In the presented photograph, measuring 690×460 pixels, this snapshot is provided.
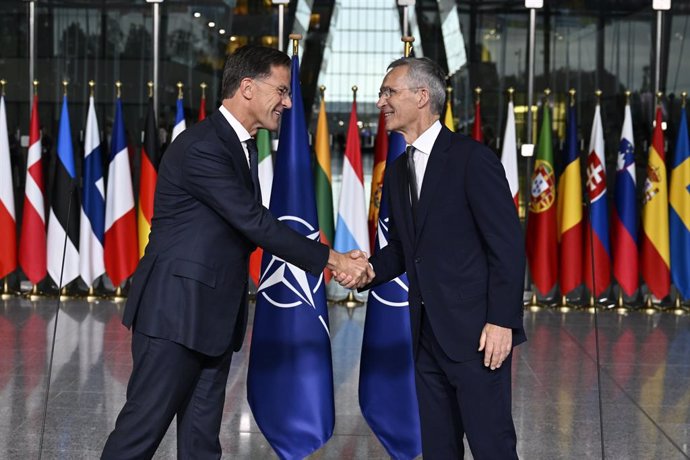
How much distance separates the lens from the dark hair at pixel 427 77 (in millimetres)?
3090

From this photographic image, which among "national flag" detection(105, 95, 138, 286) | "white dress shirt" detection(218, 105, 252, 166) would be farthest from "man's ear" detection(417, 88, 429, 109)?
"national flag" detection(105, 95, 138, 286)

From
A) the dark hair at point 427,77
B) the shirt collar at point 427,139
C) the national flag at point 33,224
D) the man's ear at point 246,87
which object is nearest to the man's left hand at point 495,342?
the shirt collar at point 427,139

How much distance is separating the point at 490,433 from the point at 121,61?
26.8 feet

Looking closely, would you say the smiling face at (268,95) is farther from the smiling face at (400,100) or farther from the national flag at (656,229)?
the national flag at (656,229)

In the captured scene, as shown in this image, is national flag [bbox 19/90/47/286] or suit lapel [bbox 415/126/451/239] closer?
suit lapel [bbox 415/126/451/239]

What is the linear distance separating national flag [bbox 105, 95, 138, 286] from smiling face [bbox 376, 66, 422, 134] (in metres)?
5.92

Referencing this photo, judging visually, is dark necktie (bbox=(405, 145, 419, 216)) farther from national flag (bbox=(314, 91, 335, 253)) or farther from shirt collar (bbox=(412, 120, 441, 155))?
national flag (bbox=(314, 91, 335, 253))

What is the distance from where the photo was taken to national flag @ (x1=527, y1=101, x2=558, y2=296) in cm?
878

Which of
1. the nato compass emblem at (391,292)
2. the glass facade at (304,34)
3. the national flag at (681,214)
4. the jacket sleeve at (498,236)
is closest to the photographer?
the jacket sleeve at (498,236)

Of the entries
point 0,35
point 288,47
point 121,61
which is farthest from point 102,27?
point 288,47

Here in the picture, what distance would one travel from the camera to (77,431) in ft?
15.7

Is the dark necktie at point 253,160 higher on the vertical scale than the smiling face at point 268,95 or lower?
lower

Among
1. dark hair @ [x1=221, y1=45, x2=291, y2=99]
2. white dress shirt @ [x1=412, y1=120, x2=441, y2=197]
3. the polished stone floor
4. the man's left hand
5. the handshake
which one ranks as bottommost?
the polished stone floor

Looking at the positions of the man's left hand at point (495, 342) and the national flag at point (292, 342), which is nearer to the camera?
the man's left hand at point (495, 342)
